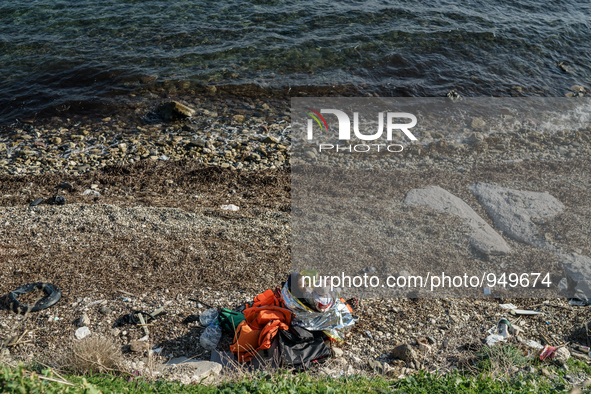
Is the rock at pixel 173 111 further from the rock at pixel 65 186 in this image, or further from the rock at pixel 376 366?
the rock at pixel 376 366

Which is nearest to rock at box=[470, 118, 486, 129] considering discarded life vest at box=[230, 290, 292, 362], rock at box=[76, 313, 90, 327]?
discarded life vest at box=[230, 290, 292, 362]

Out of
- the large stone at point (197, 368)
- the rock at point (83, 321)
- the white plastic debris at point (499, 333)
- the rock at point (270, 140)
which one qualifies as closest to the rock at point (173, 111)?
the rock at point (270, 140)

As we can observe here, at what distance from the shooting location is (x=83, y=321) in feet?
19.6

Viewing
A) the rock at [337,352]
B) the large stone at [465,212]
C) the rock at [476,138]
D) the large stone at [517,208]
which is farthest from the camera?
the rock at [476,138]

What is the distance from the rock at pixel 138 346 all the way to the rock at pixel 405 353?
340 centimetres

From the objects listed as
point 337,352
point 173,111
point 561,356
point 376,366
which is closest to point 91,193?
point 173,111

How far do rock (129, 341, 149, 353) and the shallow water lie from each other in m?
11.4

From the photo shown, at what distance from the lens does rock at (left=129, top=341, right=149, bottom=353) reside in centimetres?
561

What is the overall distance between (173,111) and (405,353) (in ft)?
36.0

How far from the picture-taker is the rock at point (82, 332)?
5777 millimetres

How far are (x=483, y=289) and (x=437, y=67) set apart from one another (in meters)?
13.2

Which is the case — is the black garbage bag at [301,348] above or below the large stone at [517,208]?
above

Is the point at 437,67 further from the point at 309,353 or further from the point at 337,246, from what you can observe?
the point at 309,353

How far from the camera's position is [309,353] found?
17.7ft
